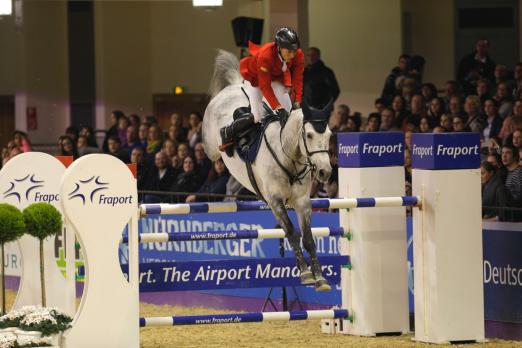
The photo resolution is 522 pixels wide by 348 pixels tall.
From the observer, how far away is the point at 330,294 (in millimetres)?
12766

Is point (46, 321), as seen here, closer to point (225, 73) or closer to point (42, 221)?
point (42, 221)

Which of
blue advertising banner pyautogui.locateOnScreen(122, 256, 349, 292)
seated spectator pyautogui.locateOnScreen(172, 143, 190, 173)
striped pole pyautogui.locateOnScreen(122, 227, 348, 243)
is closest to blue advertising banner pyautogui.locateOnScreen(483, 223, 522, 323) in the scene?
blue advertising banner pyautogui.locateOnScreen(122, 256, 349, 292)

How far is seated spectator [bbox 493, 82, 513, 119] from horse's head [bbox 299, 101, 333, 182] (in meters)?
5.61

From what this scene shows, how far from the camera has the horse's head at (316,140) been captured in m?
8.75

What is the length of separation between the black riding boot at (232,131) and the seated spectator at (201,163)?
5.29 m

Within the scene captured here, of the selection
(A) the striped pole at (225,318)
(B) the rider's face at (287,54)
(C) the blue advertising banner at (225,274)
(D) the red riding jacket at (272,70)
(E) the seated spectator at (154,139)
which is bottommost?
(A) the striped pole at (225,318)

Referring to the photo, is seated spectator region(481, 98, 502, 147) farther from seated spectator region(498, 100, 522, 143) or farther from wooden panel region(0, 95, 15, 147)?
wooden panel region(0, 95, 15, 147)

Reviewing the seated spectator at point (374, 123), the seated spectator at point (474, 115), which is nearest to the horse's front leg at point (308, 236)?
the seated spectator at point (474, 115)

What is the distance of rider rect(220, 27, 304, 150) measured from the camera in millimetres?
9320

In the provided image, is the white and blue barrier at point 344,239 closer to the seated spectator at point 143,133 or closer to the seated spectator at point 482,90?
the seated spectator at point 482,90

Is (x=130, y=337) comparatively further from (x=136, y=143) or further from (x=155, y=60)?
(x=155, y=60)

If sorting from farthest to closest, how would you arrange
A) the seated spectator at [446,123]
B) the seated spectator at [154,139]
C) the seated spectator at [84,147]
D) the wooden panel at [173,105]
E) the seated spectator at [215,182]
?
1. the wooden panel at [173,105]
2. the seated spectator at [84,147]
3. the seated spectator at [154,139]
4. the seated spectator at [215,182]
5. the seated spectator at [446,123]

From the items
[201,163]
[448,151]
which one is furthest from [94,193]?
[201,163]

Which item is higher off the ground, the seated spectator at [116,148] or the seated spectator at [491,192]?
the seated spectator at [116,148]
